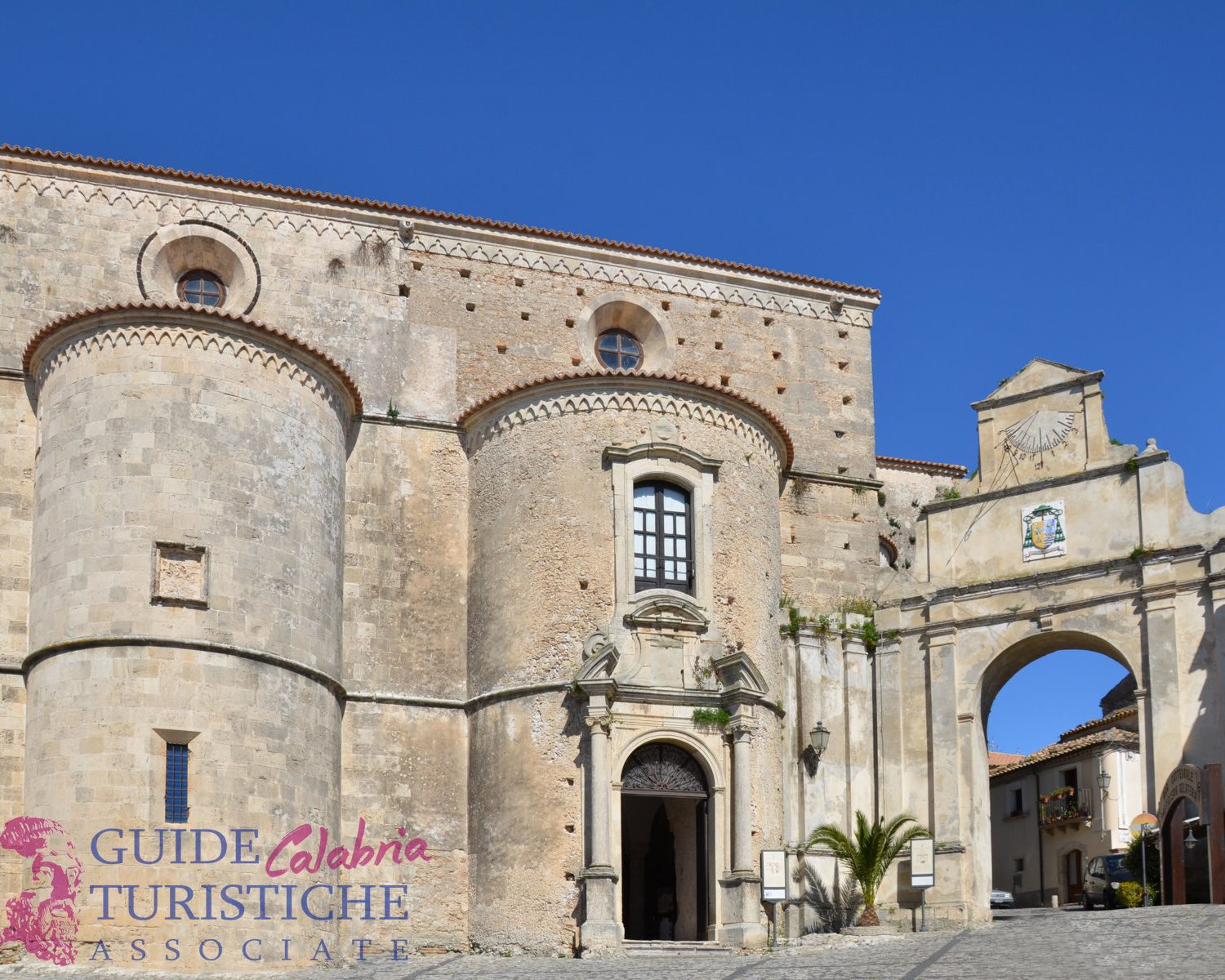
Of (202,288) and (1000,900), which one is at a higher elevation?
(202,288)

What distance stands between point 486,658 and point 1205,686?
37.2 ft

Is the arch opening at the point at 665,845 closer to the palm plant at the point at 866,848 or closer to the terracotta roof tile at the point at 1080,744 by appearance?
the palm plant at the point at 866,848

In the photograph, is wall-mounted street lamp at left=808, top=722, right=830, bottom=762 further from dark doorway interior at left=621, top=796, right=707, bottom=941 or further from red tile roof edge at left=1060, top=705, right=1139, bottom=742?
red tile roof edge at left=1060, top=705, right=1139, bottom=742

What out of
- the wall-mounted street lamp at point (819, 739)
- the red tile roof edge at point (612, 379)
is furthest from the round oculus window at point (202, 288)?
the wall-mounted street lamp at point (819, 739)

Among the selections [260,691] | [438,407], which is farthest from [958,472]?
[260,691]

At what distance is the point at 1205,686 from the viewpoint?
2986cm

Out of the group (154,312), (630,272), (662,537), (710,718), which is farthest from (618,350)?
(154,312)

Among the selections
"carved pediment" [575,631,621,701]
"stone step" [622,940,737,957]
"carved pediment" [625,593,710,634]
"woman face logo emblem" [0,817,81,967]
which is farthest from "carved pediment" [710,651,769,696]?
"woman face logo emblem" [0,817,81,967]

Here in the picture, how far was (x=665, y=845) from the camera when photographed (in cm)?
3078

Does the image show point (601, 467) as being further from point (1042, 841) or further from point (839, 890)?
point (1042, 841)

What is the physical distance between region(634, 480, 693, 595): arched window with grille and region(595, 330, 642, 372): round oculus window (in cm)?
403

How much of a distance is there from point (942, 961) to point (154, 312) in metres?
14.0

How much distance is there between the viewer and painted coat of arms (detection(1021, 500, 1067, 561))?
31.9 metres

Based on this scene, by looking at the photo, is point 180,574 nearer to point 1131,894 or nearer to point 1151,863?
point 1131,894
